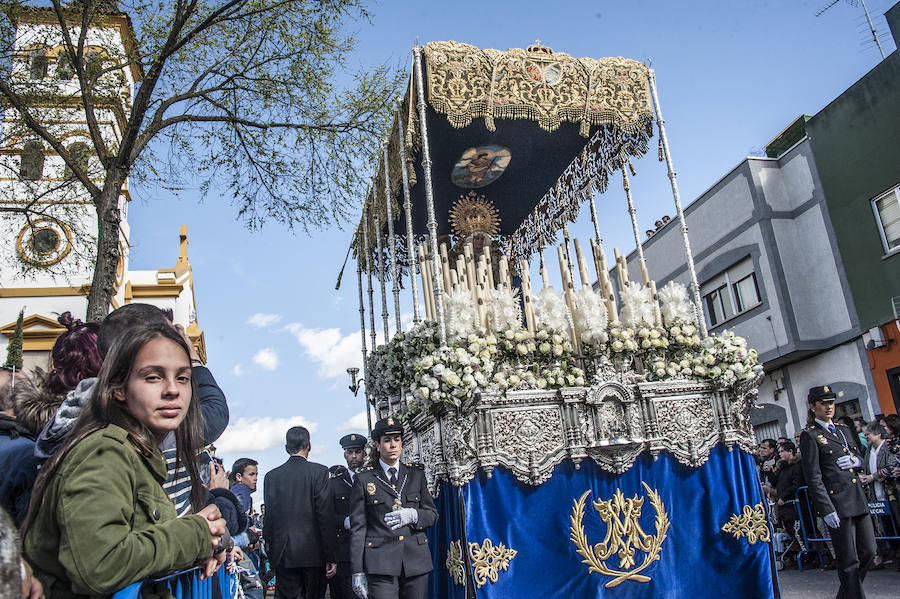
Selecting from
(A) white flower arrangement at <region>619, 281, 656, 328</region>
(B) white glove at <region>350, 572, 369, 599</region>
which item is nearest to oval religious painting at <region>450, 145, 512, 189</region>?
(A) white flower arrangement at <region>619, 281, 656, 328</region>

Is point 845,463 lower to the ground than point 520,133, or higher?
lower

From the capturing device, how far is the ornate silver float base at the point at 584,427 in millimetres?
6000

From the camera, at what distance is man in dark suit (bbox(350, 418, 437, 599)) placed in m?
4.92

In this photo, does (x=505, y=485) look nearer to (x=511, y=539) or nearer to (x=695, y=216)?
(x=511, y=539)

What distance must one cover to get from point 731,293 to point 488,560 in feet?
51.4

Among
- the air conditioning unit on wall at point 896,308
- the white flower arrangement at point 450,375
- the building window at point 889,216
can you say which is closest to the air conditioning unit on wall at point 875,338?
the air conditioning unit on wall at point 896,308

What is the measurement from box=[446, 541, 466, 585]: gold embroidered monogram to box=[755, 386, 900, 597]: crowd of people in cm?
327

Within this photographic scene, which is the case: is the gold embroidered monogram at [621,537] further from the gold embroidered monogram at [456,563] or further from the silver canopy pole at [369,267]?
the silver canopy pole at [369,267]

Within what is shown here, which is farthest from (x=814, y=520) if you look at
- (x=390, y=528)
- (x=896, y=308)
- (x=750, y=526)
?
(x=896, y=308)

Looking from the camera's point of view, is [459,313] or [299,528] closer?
[299,528]

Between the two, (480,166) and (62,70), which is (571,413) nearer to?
(480,166)

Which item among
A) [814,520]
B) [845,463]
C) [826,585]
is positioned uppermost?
[845,463]

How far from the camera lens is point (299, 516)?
609 cm

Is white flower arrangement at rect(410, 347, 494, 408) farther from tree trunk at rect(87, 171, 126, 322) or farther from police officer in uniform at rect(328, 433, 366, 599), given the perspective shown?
tree trunk at rect(87, 171, 126, 322)
